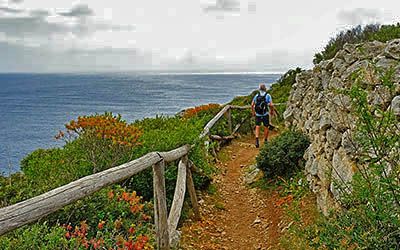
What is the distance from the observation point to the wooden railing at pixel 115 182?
2501 mm

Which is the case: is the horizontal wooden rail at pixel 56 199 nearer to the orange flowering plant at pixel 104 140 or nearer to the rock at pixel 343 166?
the rock at pixel 343 166

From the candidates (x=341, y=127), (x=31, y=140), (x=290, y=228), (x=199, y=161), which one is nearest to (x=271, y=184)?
(x=199, y=161)

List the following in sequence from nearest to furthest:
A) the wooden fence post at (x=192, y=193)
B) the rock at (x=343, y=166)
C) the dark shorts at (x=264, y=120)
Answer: the rock at (x=343, y=166), the wooden fence post at (x=192, y=193), the dark shorts at (x=264, y=120)

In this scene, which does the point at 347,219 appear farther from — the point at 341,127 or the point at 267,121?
the point at 267,121

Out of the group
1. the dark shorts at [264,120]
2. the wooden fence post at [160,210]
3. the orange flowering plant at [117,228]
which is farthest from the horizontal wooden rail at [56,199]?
the dark shorts at [264,120]

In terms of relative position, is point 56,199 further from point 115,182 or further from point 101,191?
point 101,191

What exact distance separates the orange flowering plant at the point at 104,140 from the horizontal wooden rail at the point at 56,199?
8.24 ft

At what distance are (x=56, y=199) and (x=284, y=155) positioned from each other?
18.2 feet

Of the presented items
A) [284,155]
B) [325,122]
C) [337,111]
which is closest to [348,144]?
[337,111]

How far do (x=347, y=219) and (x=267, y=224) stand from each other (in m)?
2.78

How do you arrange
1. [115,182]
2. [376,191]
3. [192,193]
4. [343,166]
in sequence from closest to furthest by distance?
[376,191]
[115,182]
[343,166]
[192,193]

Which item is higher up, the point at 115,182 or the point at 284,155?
the point at 115,182

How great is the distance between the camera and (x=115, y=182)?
3654 mm

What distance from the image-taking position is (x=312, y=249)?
449 centimetres
